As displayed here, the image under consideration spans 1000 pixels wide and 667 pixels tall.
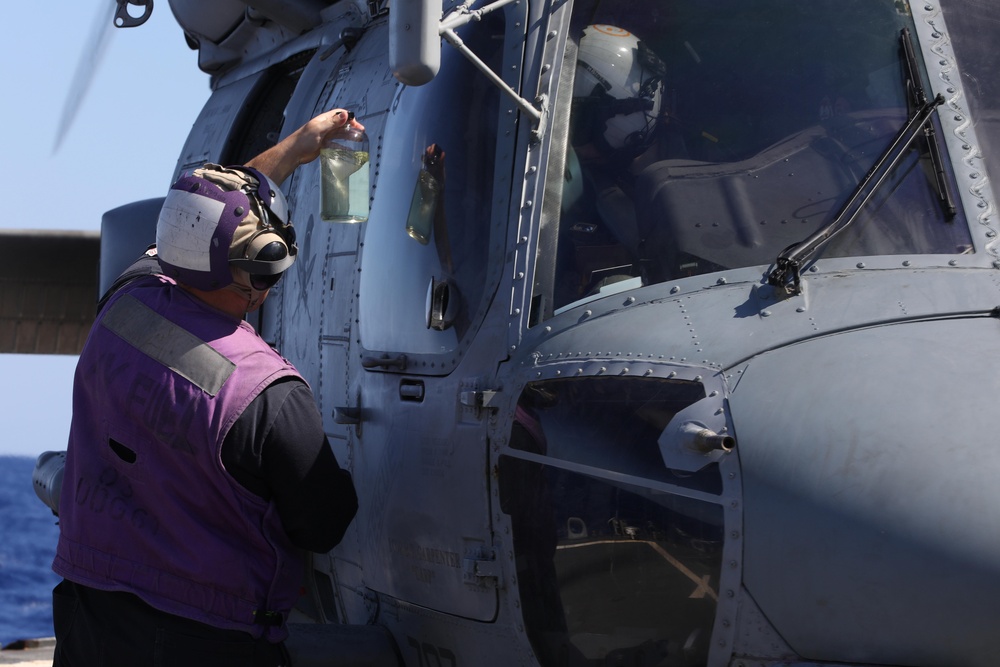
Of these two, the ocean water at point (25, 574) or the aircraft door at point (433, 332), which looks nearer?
the aircraft door at point (433, 332)

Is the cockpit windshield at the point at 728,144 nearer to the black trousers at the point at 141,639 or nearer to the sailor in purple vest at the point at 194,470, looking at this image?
the sailor in purple vest at the point at 194,470

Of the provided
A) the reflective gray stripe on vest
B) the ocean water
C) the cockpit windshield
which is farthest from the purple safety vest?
the ocean water

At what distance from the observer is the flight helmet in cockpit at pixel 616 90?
123 inches

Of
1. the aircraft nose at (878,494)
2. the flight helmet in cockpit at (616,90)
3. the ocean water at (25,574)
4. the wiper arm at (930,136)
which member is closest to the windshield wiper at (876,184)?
the wiper arm at (930,136)

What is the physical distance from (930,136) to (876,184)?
0.20 m

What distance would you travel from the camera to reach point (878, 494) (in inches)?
91.6

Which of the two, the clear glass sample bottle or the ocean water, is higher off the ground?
the clear glass sample bottle

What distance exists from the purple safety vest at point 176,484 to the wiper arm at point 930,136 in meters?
1.50

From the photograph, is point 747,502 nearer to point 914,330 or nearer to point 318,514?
point 914,330

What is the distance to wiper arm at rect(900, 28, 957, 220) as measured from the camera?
2.76m

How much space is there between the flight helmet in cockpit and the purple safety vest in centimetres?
101

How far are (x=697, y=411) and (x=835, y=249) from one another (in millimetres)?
519

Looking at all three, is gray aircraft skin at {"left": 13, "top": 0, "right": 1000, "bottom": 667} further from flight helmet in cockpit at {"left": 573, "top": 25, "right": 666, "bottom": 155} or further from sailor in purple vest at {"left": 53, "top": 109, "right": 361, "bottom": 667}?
sailor in purple vest at {"left": 53, "top": 109, "right": 361, "bottom": 667}

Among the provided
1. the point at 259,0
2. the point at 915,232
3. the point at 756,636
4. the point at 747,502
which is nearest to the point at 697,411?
the point at 747,502
